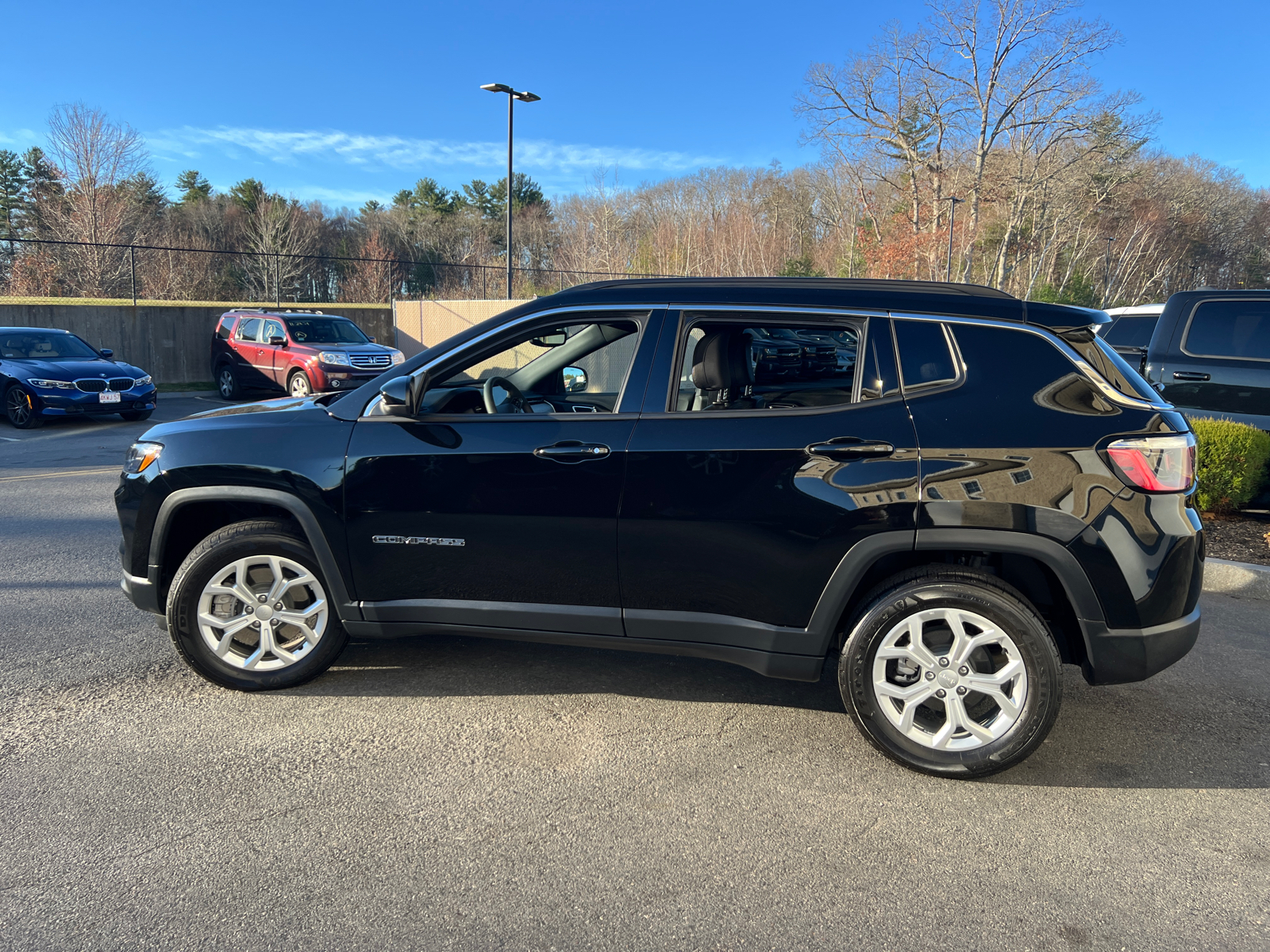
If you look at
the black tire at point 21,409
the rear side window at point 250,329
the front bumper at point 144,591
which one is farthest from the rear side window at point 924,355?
the rear side window at point 250,329

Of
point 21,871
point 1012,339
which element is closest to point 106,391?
point 21,871

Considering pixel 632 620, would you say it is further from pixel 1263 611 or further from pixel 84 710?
pixel 1263 611

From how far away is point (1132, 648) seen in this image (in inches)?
123

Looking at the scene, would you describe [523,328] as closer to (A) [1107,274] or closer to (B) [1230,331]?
(B) [1230,331]

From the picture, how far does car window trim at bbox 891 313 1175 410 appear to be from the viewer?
3127 mm

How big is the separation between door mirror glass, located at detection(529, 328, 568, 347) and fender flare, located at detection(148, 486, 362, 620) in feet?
4.01

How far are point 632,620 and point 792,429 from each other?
994 mm

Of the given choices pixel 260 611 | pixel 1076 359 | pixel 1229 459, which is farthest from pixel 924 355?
pixel 1229 459

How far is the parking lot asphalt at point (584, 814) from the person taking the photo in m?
2.43

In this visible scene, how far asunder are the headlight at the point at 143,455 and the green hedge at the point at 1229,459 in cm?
728

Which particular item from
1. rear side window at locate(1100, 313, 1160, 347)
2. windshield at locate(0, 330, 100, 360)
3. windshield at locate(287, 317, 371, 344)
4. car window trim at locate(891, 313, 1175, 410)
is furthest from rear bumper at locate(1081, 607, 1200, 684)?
windshield at locate(287, 317, 371, 344)

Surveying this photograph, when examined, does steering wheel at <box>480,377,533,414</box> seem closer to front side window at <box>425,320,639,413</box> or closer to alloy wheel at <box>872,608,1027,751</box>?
front side window at <box>425,320,639,413</box>

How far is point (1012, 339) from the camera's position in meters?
3.21

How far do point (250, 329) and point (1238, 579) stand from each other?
18.2 meters
